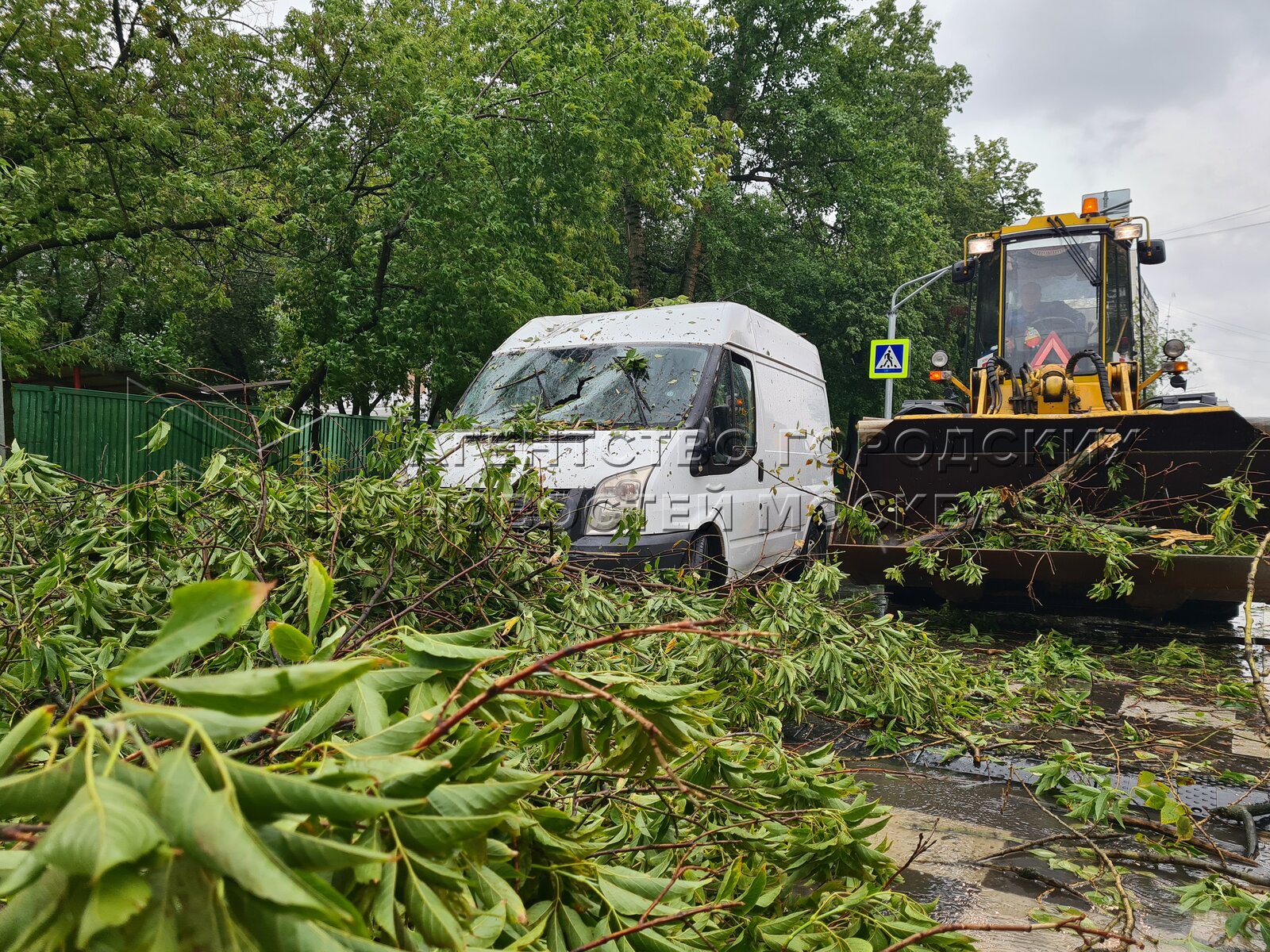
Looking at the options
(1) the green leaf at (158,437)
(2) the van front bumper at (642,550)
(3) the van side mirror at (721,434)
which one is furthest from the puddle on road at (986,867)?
(3) the van side mirror at (721,434)

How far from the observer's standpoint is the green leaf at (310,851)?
2.33 ft

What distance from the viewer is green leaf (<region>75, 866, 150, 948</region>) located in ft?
2.14

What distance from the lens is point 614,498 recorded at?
605 centimetres

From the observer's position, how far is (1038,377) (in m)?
9.27

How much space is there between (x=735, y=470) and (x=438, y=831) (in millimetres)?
6466

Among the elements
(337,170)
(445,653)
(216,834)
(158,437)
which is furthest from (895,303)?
(216,834)

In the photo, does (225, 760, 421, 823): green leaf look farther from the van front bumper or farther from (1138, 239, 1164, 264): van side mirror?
(1138, 239, 1164, 264): van side mirror

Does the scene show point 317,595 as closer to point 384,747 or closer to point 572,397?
point 384,747

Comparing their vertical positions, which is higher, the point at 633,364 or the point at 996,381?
the point at 996,381

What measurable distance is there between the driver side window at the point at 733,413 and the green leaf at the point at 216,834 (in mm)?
6188

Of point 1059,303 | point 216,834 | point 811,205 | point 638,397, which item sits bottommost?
point 216,834

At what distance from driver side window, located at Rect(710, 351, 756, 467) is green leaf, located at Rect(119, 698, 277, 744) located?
241 inches

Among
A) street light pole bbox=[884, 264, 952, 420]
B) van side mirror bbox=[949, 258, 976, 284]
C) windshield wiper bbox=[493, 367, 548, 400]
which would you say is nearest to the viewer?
windshield wiper bbox=[493, 367, 548, 400]

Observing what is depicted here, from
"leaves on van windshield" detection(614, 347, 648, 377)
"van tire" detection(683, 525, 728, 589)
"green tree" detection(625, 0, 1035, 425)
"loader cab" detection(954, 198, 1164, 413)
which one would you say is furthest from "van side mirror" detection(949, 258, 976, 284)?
"green tree" detection(625, 0, 1035, 425)
